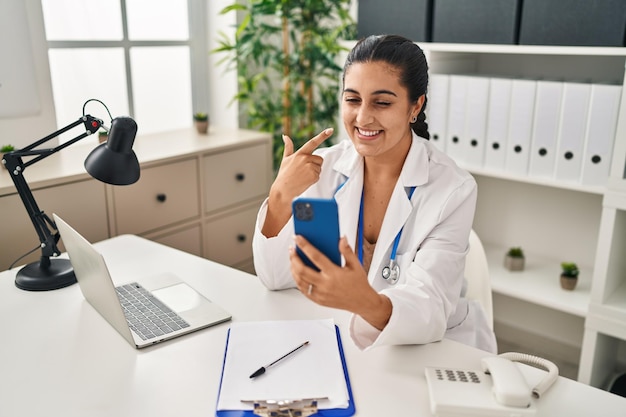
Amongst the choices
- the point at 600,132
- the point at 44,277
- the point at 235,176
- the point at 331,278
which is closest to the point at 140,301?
the point at 44,277

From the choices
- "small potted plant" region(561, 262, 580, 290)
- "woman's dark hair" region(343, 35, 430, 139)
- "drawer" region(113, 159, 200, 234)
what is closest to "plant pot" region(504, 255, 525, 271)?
"small potted plant" region(561, 262, 580, 290)

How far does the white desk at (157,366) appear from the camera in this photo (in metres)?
1.02

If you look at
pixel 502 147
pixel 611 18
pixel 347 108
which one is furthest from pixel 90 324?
pixel 611 18

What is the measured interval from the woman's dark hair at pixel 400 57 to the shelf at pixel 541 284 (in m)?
1.13

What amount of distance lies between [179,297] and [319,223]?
59 centimetres

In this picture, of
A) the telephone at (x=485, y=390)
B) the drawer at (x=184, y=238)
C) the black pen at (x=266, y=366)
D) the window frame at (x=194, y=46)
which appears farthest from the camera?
the window frame at (x=194, y=46)

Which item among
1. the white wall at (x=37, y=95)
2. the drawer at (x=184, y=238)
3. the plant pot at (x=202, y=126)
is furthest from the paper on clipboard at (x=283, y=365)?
the plant pot at (x=202, y=126)

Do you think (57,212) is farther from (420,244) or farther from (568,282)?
(568,282)

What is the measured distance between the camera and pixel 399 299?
117 cm

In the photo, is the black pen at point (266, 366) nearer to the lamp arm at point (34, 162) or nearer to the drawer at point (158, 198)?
the lamp arm at point (34, 162)

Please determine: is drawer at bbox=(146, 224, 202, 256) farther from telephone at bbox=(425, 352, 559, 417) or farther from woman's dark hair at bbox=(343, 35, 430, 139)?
telephone at bbox=(425, 352, 559, 417)

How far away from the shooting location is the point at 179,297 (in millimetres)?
1435

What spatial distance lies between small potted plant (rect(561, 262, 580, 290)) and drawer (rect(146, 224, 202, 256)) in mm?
1474

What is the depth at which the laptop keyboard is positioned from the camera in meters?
1.27
